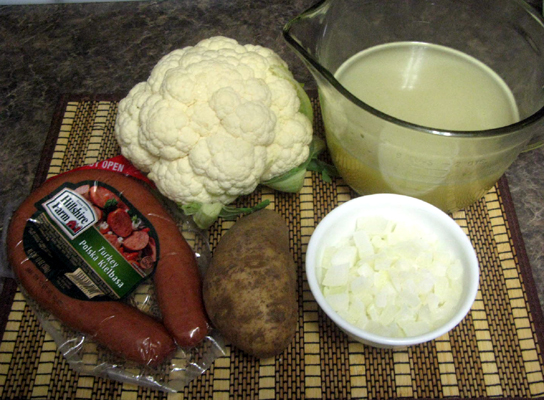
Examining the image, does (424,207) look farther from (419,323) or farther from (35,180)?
(35,180)

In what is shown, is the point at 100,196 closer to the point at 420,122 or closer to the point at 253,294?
the point at 253,294

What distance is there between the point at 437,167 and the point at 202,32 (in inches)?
38.9

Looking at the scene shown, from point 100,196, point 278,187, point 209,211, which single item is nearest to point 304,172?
point 278,187

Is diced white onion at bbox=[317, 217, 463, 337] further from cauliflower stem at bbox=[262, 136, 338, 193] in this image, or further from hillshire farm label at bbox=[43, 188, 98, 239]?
hillshire farm label at bbox=[43, 188, 98, 239]

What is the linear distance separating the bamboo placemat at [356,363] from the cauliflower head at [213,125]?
281mm

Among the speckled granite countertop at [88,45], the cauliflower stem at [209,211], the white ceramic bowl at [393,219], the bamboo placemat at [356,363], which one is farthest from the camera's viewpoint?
the speckled granite countertop at [88,45]

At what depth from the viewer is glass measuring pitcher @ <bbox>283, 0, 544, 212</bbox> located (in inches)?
35.5

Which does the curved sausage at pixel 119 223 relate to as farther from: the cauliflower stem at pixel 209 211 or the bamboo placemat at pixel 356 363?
the bamboo placemat at pixel 356 363

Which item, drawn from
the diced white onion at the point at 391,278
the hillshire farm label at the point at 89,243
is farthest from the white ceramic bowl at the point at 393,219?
the hillshire farm label at the point at 89,243

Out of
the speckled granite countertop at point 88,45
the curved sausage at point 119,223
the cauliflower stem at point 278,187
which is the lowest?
the cauliflower stem at point 278,187

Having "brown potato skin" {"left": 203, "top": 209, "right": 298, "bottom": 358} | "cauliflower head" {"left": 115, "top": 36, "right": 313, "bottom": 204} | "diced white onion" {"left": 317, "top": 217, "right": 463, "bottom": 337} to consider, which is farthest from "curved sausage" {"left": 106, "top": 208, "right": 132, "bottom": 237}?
"diced white onion" {"left": 317, "top": 217, "right": 463, "bottom": 337}

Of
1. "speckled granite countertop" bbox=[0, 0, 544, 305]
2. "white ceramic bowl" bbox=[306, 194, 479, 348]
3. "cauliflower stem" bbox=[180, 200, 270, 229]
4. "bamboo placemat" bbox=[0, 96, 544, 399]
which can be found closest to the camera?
"white ceramic bowl" bbox=[306, 194, 479, 348]

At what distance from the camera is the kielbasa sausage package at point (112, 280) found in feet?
3.18

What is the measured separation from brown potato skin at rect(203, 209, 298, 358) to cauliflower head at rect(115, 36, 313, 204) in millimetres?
152
